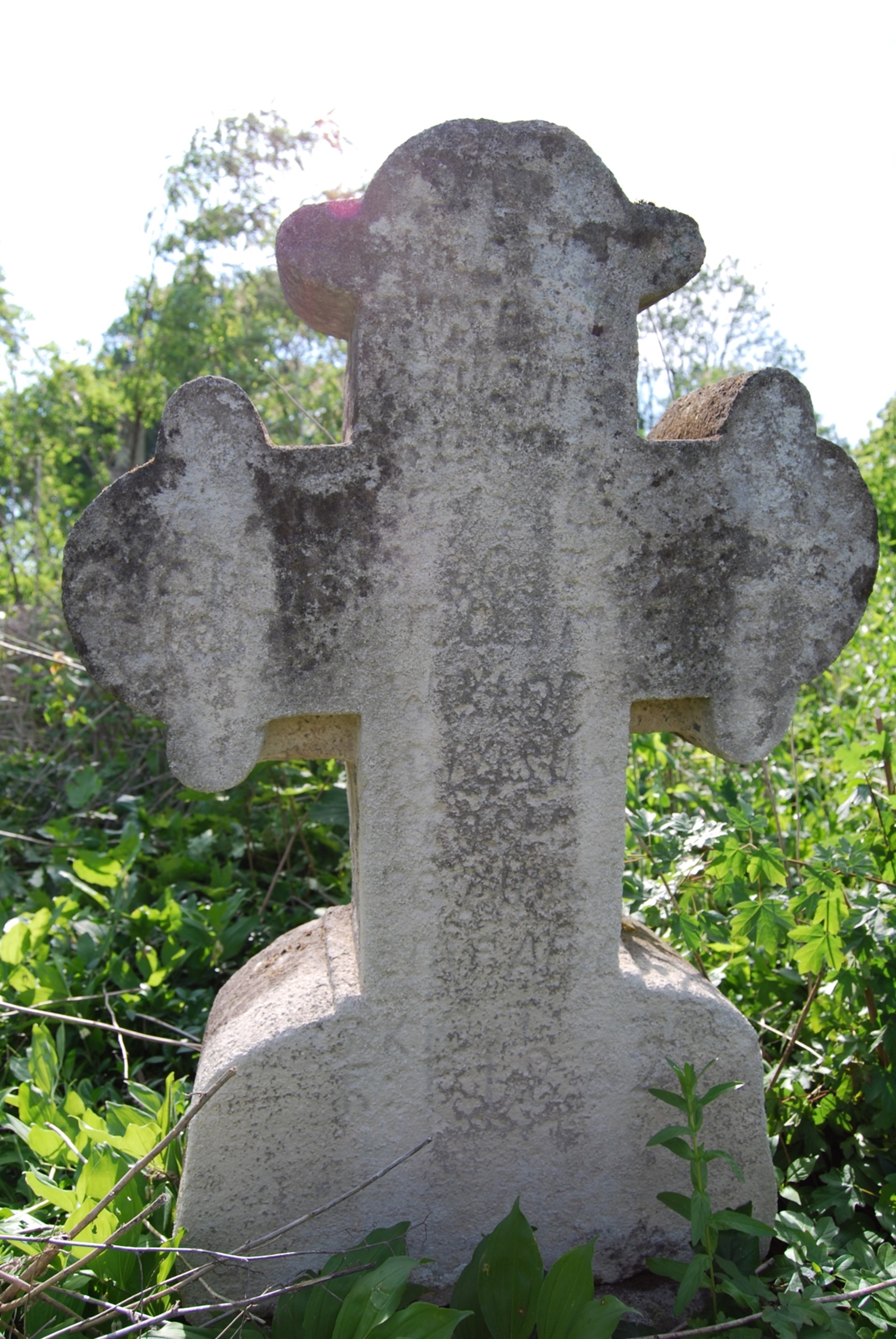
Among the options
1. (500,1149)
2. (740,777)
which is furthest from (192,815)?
(500,1149)

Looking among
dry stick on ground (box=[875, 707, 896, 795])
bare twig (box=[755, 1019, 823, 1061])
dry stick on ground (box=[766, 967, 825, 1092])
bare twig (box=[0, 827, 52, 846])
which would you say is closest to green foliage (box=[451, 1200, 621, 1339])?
dry stick on ground (box=[766, 967, 825, 1092])

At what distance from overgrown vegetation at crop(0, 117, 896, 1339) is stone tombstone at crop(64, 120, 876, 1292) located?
16cm

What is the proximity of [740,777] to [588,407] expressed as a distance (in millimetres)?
1896

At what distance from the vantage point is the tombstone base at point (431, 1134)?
5.32ft

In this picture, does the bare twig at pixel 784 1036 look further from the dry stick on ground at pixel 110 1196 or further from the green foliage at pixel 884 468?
the green foliage at pixel 884 468

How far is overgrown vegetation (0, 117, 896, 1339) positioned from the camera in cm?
160

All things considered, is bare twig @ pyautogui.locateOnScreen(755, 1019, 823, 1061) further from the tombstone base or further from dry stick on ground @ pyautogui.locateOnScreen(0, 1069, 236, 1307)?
dry stick on ground @ pyautogui.locateOnScreen(0, 1069, 236, 1307)

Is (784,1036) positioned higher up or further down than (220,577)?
further down

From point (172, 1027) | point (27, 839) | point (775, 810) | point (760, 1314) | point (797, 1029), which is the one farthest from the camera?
point (27, 839)

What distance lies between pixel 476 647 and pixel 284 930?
192 cm

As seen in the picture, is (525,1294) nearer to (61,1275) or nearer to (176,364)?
(61,1275)

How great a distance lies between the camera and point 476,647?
1620mm

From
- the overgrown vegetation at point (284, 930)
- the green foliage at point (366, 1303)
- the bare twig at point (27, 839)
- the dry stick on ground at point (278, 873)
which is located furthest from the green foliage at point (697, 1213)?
the bare twig at point (27, 839)

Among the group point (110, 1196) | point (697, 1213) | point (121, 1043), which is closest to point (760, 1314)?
point (697, 1213)
